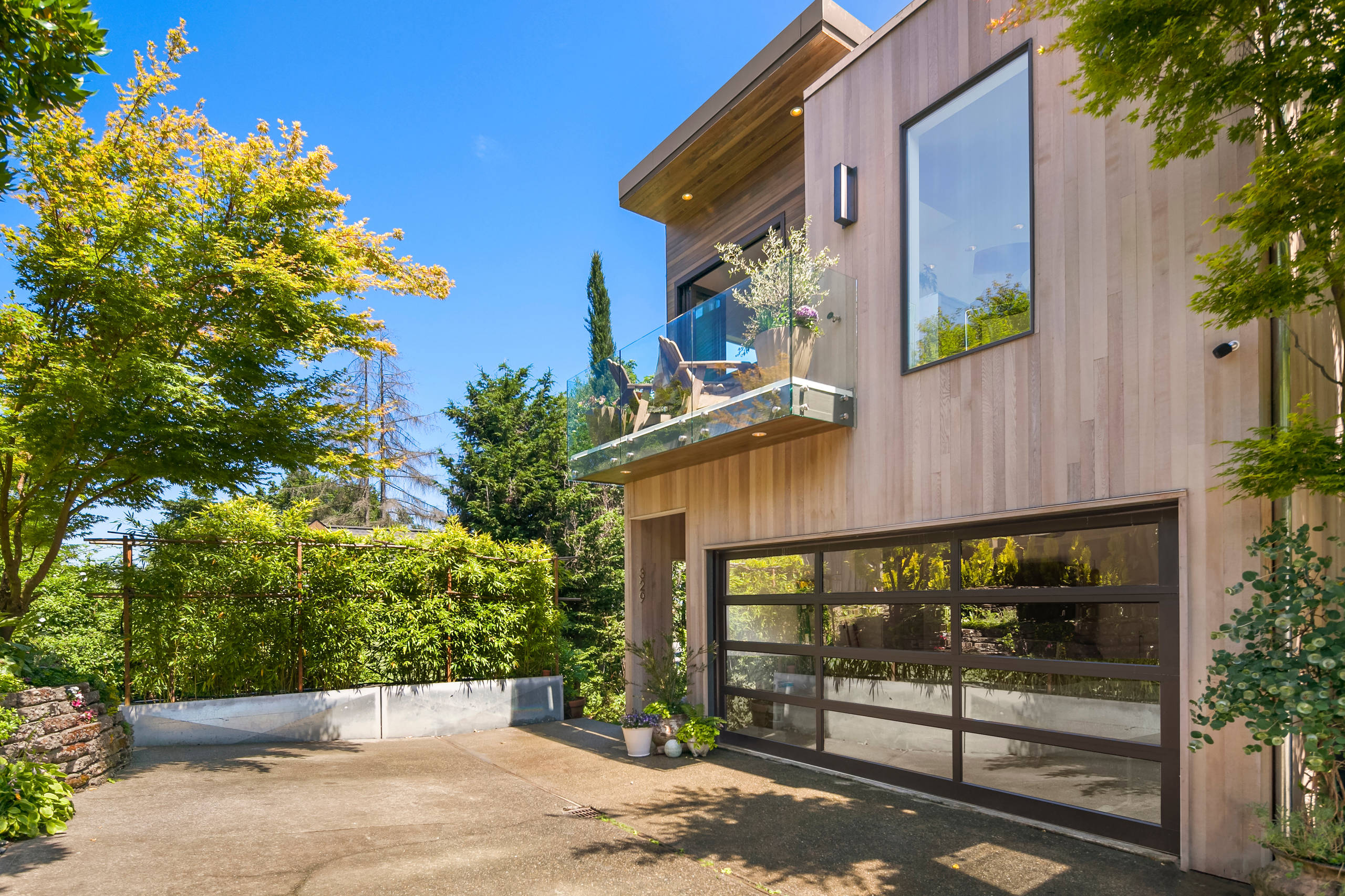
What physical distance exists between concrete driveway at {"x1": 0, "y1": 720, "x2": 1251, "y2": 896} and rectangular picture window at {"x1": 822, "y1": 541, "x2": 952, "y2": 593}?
5.48ft

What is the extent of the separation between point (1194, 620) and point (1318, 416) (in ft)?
4.48

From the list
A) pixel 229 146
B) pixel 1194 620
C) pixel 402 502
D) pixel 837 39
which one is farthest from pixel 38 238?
pixel 402 502

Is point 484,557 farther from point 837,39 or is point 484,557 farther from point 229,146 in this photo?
point 837,39

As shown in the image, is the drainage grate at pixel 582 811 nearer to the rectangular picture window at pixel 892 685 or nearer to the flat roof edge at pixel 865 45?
the rectangular picture window at pixel 892 685

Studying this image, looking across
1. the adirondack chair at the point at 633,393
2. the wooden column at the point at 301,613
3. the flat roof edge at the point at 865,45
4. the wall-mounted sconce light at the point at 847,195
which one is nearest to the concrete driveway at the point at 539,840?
the wooden column at the point at 301,613

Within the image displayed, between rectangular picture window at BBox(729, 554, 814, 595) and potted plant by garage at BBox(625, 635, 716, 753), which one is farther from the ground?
rectangular picture window at BBox(729, 554, 814, 595)

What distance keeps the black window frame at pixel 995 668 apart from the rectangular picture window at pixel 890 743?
0.05 m

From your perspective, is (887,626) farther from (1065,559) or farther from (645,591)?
(645,591)

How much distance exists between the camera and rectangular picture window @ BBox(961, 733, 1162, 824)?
4.52 metres

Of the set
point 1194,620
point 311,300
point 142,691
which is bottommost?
point 142,691

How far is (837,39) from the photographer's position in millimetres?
7496

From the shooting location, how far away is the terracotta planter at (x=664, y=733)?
7477 millimetres

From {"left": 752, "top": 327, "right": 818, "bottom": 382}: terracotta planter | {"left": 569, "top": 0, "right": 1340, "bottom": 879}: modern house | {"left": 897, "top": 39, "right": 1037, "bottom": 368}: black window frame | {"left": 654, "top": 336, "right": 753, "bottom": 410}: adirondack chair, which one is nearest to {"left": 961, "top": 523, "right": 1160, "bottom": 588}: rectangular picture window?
{"left": 569, "top": 0, "right": 1340, "bottom": 879}: modern house

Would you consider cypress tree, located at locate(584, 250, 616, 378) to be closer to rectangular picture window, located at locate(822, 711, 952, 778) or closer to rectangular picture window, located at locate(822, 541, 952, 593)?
rectangular picture window, located at locate(822, 541, 952, 593)
